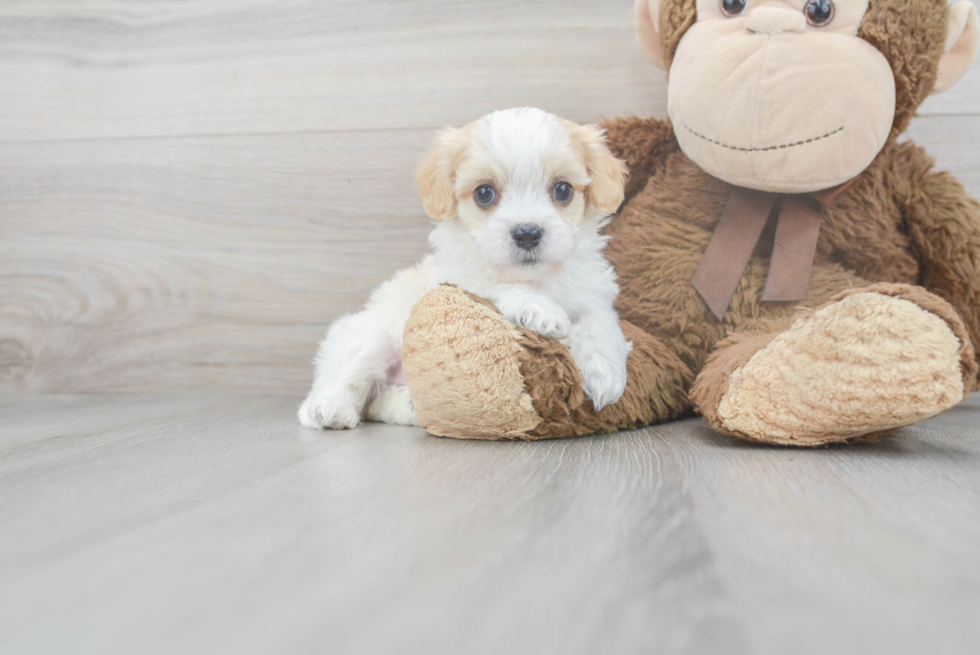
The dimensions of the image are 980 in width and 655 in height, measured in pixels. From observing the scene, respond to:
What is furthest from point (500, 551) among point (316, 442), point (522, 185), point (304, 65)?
point (304, 65)

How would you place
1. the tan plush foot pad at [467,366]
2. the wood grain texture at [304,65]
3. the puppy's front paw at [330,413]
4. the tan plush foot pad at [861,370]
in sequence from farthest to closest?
1. the wood grain texture at [304,65]
2. the puppy's front paw at [330,413]
3. the tan plush foot pad at [467,366]
4. the tan plush foot pad at [861,370]

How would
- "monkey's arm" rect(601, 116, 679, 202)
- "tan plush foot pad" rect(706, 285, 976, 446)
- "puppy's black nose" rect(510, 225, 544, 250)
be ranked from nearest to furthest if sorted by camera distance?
1. "tan plush foot pad" rect(706, 285, 976, 446)
2. "puppy's black nose" rect(510, 225, 544, 250)
3. "monkey's arm" rect(601, 116, 679, 202)

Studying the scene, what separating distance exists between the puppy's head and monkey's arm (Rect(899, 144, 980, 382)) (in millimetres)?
480

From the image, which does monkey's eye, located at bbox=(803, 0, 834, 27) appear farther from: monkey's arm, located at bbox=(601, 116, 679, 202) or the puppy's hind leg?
the puppy's hind leg

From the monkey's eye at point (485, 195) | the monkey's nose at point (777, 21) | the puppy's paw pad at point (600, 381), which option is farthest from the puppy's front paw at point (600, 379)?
the monkey's nose at point (777, 21)

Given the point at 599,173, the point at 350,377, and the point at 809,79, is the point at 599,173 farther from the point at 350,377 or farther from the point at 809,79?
the point at 350,377

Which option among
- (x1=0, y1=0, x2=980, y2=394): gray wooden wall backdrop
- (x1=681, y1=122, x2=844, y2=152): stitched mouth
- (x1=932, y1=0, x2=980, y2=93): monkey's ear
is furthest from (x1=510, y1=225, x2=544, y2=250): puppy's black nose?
(x1=932, y1=0, x2=980, y2=93): monkey's ear

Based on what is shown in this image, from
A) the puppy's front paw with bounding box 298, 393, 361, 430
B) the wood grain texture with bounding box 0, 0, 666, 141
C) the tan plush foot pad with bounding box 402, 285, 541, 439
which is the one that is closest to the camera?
the tan plush foot pad with bounding box 402, 285, 541, 439

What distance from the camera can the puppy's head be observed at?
1.02 metres

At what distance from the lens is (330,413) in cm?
112

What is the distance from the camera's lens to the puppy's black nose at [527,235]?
100cm

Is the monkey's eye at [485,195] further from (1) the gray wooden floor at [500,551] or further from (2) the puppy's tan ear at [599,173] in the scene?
(1) the gray wooden floor at [500,551]

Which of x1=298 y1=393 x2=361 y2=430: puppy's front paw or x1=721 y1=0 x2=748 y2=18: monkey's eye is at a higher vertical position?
x1=721 y1=0 x2=748 y2=18: monkey's eye

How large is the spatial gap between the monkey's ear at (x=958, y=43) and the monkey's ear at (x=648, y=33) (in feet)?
1.37
